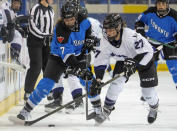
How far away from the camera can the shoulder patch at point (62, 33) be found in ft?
11.6

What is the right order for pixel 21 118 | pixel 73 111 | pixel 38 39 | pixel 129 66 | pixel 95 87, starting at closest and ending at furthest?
pixel 129 66
pixel 95 87
pixel 21 118
pixel 73 111
pixel 38 39

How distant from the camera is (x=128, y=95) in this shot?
5.51m

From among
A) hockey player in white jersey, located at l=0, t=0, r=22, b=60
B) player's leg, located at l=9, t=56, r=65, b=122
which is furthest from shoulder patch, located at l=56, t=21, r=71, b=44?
hockey player in white jersey, located at l=0, t=0, r=22, b=60

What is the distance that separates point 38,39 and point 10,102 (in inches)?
24.3

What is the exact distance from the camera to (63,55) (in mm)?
3537

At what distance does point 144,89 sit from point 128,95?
1.96 m

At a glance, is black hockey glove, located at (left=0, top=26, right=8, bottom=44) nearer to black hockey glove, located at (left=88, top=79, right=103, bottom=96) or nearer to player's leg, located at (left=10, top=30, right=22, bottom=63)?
player's leg, located at (left=10, top=30, right=22, bottom=63)

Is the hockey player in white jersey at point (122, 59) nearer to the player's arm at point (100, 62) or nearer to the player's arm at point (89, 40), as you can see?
the player's arm at point (100, 62)

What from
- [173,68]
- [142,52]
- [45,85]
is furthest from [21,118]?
[173,68]

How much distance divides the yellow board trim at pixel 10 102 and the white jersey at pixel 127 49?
1047 mm

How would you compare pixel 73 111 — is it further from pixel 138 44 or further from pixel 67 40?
pixel 138 44

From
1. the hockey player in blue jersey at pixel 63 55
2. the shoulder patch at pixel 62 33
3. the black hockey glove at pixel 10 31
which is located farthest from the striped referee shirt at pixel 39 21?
the shoulder patch at pixel 62 33

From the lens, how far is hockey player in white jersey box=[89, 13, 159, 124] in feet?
11.0

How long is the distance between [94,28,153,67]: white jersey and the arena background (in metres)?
1.08
